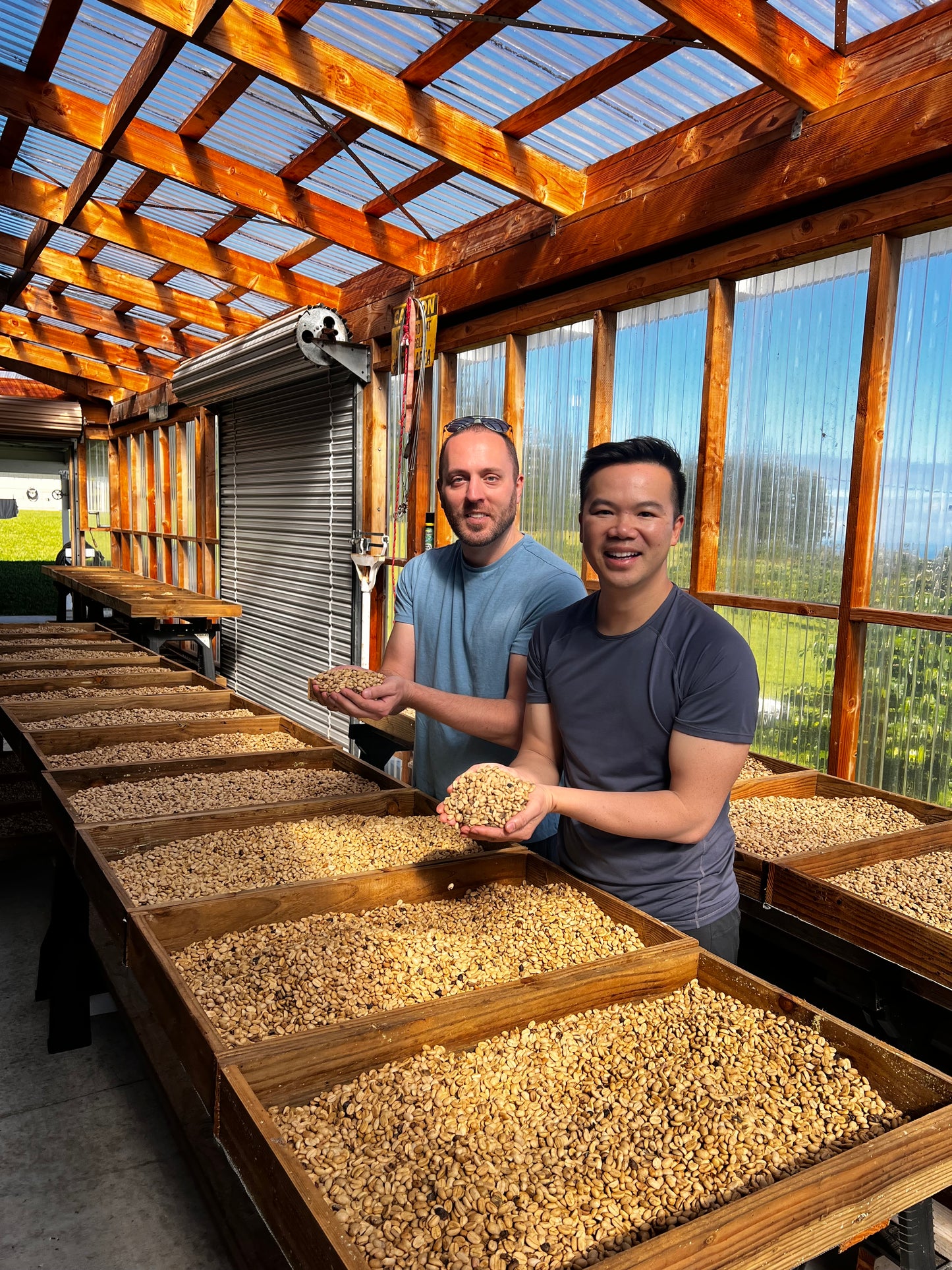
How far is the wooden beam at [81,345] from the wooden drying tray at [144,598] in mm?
2431

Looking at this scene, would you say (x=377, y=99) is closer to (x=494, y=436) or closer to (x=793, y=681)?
(x=494, y=436)

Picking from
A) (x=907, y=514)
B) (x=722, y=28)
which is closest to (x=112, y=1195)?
(x=907, y=514)

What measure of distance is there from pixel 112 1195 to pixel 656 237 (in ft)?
12.3

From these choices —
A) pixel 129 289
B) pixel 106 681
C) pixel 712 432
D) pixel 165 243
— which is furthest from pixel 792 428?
pixel 129 289

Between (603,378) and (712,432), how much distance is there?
2.52 ft

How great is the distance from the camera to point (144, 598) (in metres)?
7.89

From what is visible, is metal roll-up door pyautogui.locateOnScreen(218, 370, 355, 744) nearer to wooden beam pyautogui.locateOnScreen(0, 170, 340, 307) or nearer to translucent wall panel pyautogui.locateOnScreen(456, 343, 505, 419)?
wooden beam pyautogui.locateOnScreen(0, 170, 340, 307)

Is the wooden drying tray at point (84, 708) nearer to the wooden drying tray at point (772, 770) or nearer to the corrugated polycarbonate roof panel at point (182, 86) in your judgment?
the wooden drying tray at point (772, 770)

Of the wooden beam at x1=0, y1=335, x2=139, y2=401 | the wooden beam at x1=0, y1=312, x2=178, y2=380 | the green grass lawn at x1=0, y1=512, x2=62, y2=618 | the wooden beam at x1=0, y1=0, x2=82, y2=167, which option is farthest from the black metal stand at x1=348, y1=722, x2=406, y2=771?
the green grass lawn at x1=0, y1=512, x2=62, y2=618

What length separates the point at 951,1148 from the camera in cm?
120

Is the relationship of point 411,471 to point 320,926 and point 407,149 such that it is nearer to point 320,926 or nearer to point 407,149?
point 407,149

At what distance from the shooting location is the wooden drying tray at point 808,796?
7.54 feet

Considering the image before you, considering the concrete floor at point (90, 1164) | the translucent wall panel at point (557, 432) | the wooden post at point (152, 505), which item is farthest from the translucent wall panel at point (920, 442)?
the wooden post at point (152, 505)

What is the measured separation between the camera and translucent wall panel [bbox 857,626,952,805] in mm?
2986
